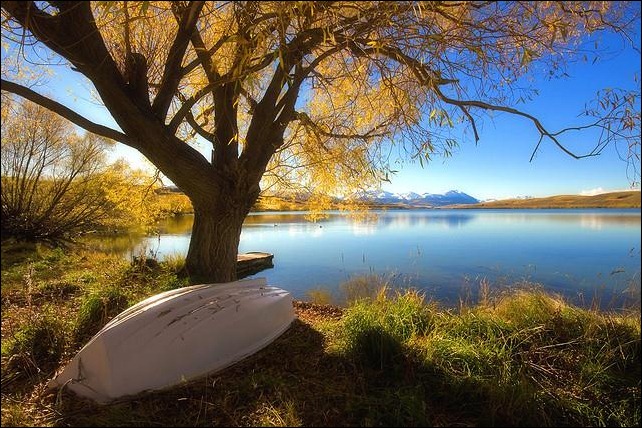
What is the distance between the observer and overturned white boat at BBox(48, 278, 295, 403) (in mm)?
2715

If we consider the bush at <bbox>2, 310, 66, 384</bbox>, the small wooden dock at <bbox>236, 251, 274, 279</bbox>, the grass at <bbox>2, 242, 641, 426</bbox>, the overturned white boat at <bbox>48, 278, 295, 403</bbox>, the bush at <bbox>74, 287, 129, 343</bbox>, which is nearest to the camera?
the grass at <bbox>2, 242, 641, 426</bbox>

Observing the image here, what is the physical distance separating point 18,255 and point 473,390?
422 inches

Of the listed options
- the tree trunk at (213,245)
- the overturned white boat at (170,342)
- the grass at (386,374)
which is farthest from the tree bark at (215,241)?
the overturned white boat at (170,342)

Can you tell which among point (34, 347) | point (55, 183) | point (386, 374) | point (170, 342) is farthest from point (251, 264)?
point (386, 374)

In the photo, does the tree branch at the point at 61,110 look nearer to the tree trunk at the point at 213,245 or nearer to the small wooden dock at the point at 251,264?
the tree trunk at the point at 213,245

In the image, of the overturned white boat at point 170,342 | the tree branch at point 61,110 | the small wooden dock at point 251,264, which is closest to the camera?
the overturned white boat at point 170,342

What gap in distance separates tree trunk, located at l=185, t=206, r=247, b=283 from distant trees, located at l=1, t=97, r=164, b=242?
3.96 meters

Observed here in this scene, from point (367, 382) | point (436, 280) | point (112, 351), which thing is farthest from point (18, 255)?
point (436, 280)

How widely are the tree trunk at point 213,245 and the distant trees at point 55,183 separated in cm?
396

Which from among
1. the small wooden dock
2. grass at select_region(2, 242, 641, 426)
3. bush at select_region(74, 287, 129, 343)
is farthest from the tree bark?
the small wooden dock

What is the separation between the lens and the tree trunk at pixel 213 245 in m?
5.70

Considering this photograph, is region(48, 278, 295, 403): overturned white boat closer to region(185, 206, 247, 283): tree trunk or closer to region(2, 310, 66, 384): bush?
region(2, 310, 66, 384): bush

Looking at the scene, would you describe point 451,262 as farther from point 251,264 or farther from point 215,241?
point 215,241

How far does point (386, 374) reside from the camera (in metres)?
3.03
